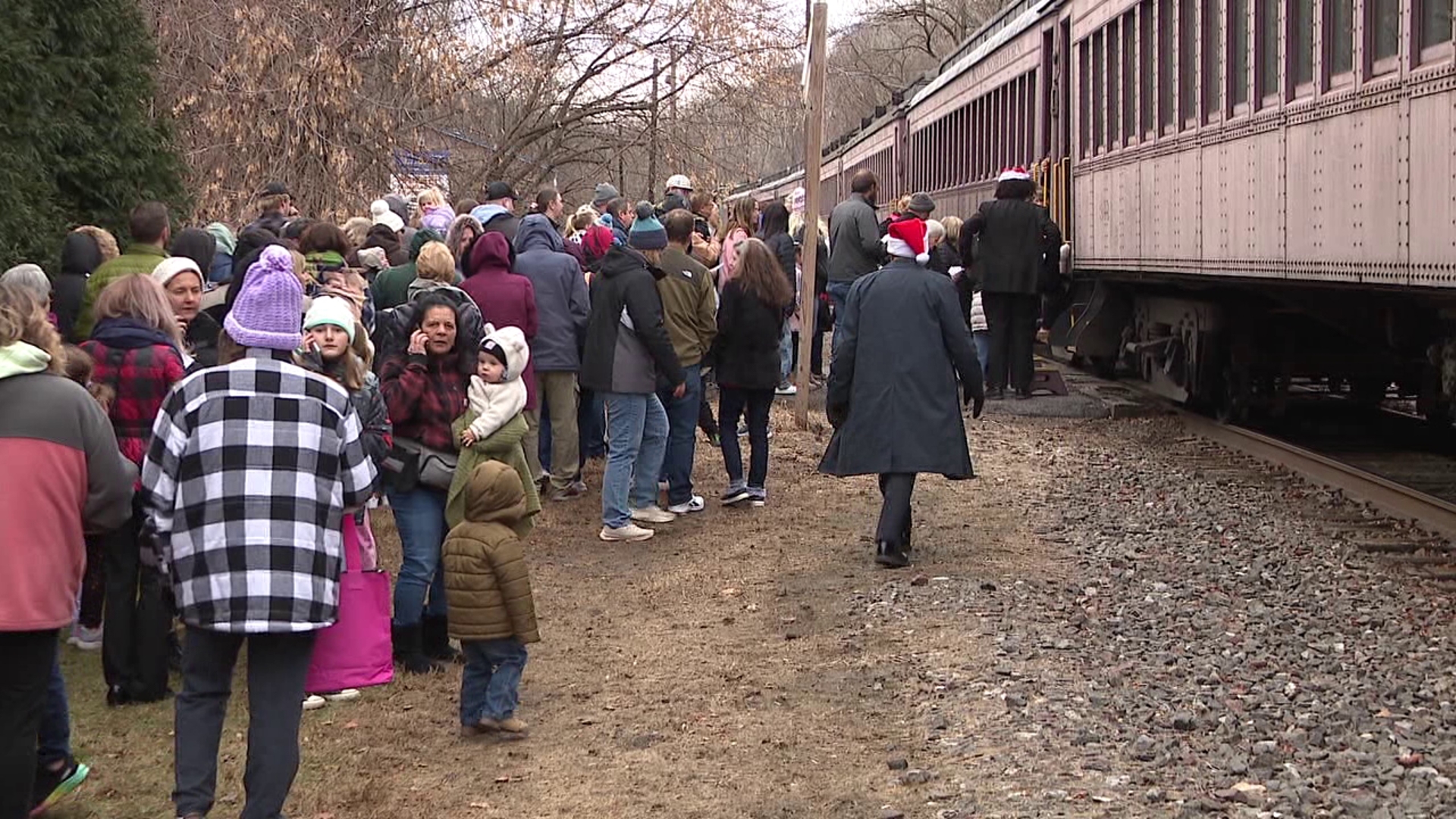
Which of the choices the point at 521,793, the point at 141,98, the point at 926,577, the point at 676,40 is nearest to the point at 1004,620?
the point at 926,577

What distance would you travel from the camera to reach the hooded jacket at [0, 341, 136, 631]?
491 cm

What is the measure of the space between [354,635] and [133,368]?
176 centimetres

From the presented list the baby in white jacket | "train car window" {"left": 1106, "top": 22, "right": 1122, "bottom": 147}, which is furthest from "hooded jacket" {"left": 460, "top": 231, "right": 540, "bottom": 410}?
"train car window" {"left": 1106, "top": 22, "right": 1122, "bottom": 147}

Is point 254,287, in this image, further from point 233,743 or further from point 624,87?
point 624,87

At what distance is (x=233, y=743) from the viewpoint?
663 centimetres

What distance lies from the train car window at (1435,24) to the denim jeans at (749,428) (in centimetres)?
415

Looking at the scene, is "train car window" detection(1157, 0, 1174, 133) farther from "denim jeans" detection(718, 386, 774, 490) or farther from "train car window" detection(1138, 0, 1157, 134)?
"denim jeans" detection(718, 386, 774, 490)

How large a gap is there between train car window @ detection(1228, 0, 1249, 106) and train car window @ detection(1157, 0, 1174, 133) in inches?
55.9

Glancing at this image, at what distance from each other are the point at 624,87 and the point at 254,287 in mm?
19413

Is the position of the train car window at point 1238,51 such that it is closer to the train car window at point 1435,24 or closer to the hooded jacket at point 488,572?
the train car window at point 1435,24

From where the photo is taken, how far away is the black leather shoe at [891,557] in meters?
9.30

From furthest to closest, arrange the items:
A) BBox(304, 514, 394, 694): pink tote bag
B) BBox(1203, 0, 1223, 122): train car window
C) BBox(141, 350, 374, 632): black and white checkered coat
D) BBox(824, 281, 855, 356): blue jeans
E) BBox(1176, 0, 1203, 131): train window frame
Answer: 1. BBox(824, 281, 855, 356): blue jeans
2. BBox(1176, 0, 1203, 131): train window frame
3. BBox(1203, 0, 1223, 122): train car window
4. BBox(304, 514, 394, 694): pink tote bag
5. BBox(141, 350, 374, 632): black and white checkered coat

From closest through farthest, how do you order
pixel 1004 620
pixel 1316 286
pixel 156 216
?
pixel 1004 620 < pixel 156 216 < pixel 1316 286

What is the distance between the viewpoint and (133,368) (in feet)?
22.6
